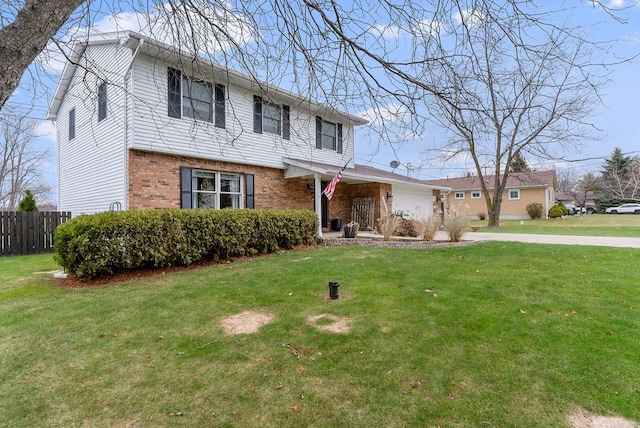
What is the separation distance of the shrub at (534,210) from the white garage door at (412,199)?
1673 cm

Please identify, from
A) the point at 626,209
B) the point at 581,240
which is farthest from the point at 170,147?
the point at 626,209

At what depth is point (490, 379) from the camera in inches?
104

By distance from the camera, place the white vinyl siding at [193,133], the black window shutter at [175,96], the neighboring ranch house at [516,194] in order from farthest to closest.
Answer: the neighboring ranch house at [516,194] → the black window shutter at [175,96] → the white vinyl siding at [193,133]

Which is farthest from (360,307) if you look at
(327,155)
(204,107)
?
(327,155)

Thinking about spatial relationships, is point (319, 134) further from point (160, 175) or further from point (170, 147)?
point (160, 175)

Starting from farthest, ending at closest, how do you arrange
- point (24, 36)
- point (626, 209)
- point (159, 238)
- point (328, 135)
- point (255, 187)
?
point (626, 209) < point (328, 135) < point (255, 187) < point (159, 238) < point (24, 36)

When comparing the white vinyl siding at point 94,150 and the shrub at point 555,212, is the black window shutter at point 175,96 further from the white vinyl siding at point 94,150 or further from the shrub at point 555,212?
the shrub at point 555,212

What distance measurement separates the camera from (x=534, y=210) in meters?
29.9

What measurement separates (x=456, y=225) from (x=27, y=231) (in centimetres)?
1306

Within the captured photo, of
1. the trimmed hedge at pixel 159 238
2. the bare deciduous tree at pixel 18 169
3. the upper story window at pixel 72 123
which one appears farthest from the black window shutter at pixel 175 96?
the bare deciduous tree at pixel 18 169

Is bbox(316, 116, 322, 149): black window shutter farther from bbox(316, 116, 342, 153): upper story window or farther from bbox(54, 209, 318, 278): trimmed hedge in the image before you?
bbox(54, 209, 318, 278): trimmed hedge

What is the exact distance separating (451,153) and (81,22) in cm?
1817

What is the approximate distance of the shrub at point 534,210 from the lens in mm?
29859

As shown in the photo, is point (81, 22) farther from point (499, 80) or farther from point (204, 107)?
point (204, 107)
